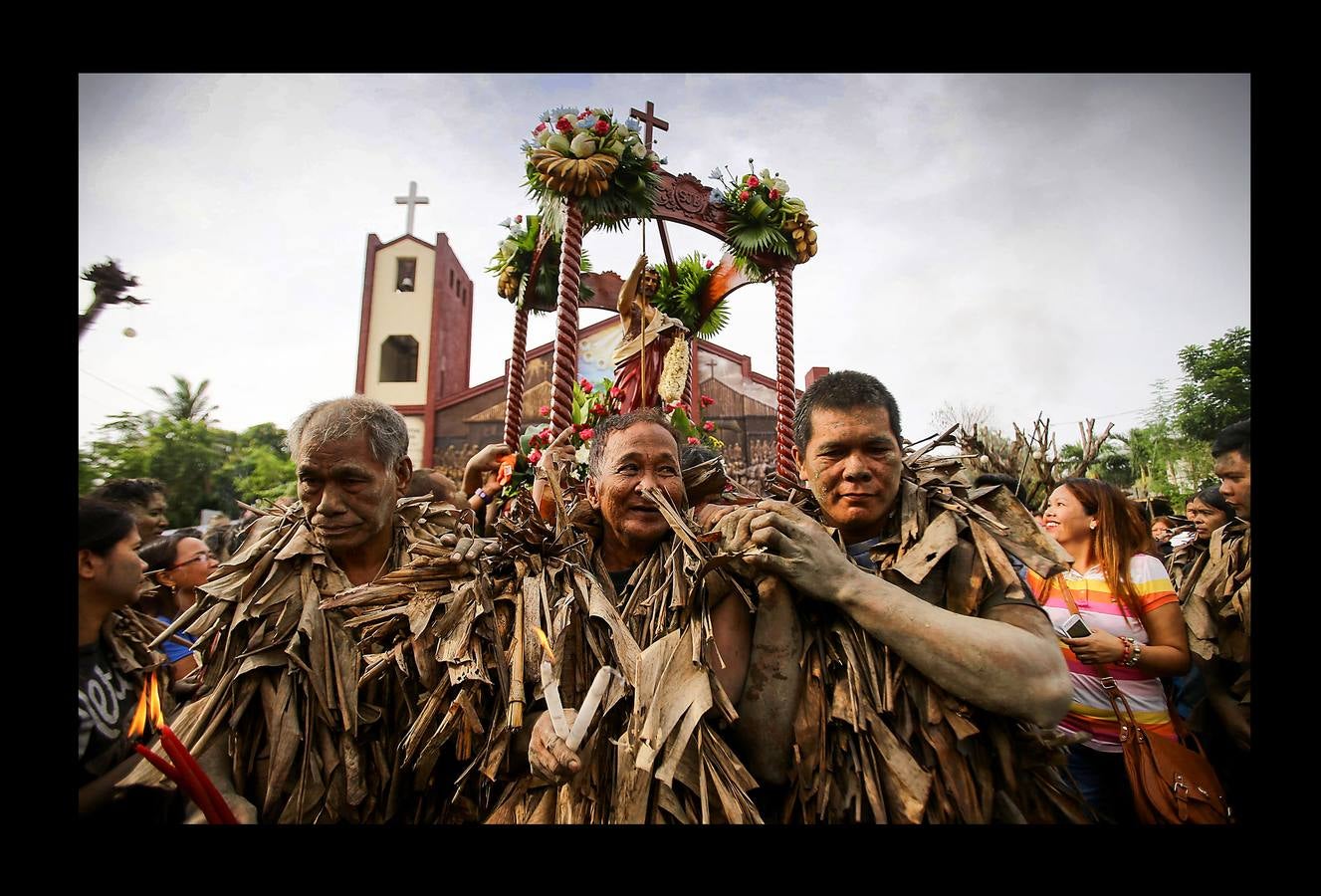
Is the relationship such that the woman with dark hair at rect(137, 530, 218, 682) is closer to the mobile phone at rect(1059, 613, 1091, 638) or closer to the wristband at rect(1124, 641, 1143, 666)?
the mobile phone at rect(1059, 613, 1091, 638)

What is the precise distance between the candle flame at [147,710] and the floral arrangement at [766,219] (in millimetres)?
6054

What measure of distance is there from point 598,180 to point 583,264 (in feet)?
7.64

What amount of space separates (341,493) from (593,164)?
13.0ft

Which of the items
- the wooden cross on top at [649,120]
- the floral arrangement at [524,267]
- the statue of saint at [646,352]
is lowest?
the statue of saint at [646,352]

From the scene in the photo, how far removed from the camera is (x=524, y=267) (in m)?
7.12

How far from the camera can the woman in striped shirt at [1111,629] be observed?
8.33 feet

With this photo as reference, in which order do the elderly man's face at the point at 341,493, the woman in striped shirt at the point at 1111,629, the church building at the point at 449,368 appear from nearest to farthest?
the elderly man's face at the point at 341,493, the woman in striped shirt at the point at 1111,629, the church building at the point at 449,368

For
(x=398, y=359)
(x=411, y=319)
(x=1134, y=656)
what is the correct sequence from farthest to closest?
1. (x=398, y=359)
2. (x=411, y=319)
3. (x=1134, y=656)

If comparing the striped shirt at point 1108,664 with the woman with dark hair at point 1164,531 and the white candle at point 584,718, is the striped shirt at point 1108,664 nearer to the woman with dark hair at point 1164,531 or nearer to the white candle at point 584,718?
the white candle at point 584,718

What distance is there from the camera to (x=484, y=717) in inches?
75.2

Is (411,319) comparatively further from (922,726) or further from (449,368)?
(922,726)

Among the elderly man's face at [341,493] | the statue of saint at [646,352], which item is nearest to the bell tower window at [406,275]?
the statue of saint at [646,352]

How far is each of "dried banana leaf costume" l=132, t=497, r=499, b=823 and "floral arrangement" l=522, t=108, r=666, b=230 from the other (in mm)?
4105

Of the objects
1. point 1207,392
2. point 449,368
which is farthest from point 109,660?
point 1207,392
